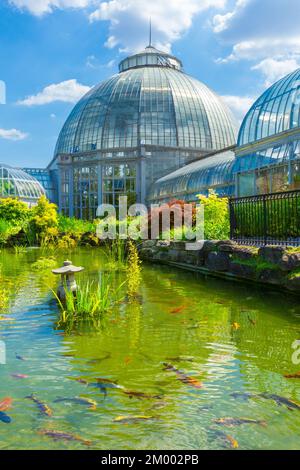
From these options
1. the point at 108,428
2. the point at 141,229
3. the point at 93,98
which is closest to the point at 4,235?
the point at 141,229

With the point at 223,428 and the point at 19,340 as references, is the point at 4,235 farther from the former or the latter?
the point at 223,428

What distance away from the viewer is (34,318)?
276 inches

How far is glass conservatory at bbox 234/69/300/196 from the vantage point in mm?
16688

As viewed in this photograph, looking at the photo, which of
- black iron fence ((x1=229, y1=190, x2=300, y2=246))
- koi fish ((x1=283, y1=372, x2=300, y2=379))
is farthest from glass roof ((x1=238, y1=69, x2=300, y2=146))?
koi fish ((x1=283, y1=372, x2=300, y2=379))

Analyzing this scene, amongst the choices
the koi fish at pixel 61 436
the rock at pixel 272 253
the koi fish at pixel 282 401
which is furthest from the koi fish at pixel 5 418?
the rock at pixel 272 253

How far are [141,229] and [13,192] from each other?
1179 inches

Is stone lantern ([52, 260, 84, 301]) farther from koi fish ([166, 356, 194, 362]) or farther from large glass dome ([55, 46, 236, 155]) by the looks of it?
→ large glass dome ([55, 46, 236, 155])

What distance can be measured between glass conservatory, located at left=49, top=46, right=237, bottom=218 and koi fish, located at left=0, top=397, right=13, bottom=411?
38849mm

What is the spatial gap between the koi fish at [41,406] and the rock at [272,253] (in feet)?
19.6

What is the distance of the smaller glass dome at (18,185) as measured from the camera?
45.0m

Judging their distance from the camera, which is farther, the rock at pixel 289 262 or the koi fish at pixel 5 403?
the rock at pixel 289 262

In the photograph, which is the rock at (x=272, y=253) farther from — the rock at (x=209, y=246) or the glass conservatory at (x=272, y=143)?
the glass conservatory at (x=272, y=143)

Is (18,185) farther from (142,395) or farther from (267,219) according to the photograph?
(142,395)

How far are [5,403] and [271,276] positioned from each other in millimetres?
6378
